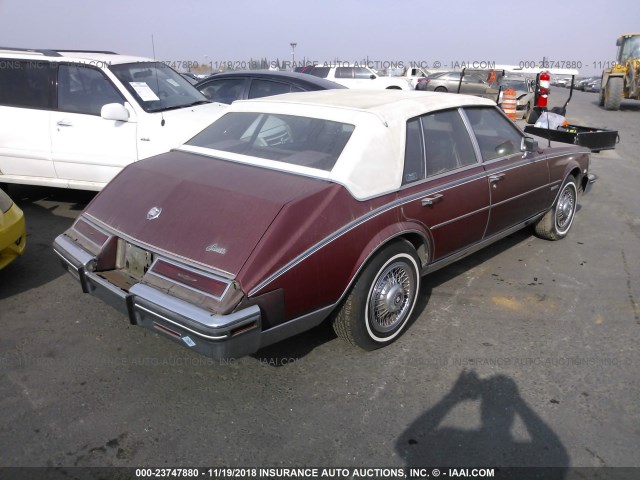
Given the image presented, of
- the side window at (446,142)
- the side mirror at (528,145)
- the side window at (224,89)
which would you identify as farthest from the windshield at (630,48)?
the side window at (446,142)

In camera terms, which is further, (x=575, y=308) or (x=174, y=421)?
(x=575, y=308)

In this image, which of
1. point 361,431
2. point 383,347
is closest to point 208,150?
point 383,347

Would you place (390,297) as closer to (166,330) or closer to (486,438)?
(486,438)

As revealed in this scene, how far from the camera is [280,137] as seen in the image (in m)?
3.63

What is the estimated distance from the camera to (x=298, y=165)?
10.7ft

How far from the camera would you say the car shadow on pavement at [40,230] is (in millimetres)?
4301

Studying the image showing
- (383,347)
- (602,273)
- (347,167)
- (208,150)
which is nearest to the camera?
(347,167)

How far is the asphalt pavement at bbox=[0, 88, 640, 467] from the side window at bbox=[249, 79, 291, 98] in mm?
4118

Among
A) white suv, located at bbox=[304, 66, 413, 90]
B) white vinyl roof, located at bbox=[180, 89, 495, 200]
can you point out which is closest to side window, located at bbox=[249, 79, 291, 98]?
white vinyl roof, located at bbox=[180, 89, 495, 200]

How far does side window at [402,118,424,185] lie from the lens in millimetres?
3463

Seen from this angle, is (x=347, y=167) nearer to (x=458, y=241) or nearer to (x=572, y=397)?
(x=458, y=241)

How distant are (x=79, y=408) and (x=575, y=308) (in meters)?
3.58

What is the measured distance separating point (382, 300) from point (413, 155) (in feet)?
3.36

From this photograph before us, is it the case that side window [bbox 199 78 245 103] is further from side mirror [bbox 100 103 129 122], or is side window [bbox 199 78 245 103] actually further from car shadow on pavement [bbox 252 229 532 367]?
car shadow on pavement [bbox 252 229 532 367]
